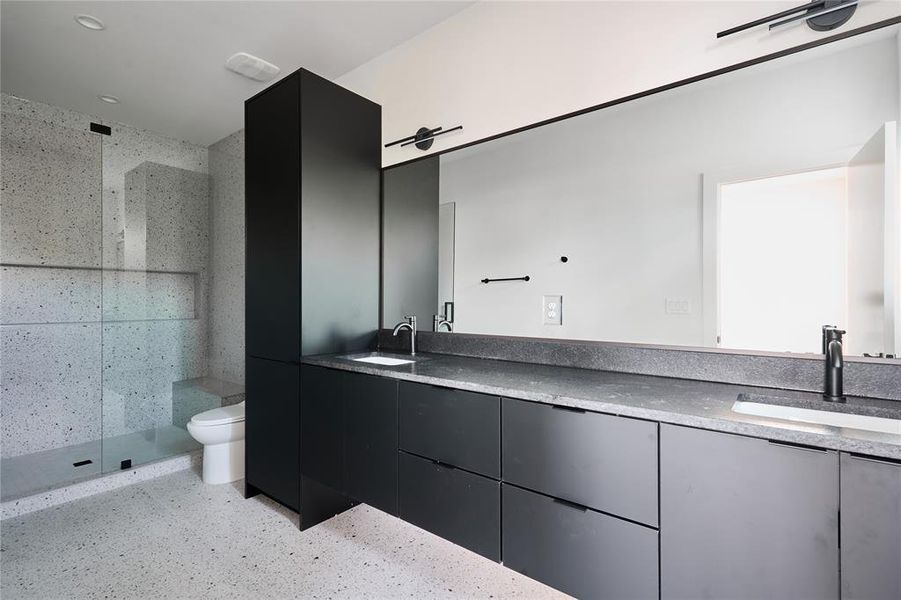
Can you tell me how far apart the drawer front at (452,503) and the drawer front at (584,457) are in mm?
149

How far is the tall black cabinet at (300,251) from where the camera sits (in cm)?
→ 224

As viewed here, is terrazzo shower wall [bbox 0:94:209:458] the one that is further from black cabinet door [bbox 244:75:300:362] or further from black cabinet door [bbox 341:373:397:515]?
black cabinet door [bbox 341:373:397:515]

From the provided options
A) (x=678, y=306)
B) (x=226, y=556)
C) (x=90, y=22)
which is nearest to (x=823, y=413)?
(x=678, y=306)

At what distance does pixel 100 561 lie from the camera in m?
1.93

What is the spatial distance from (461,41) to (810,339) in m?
2.08

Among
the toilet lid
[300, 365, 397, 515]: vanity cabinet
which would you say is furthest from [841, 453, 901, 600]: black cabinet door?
the toilet lid

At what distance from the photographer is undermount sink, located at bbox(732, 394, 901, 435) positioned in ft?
3.81

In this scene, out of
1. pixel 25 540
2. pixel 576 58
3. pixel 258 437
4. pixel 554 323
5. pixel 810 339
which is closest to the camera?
pixel 810 339

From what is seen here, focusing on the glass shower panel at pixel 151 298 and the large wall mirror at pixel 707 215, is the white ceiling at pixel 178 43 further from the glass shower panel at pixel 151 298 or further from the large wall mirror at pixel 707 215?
the large wall mirror at pixel 707 215

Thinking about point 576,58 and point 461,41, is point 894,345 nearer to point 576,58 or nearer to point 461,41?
point 576,58

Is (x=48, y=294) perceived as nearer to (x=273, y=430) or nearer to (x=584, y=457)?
(x=273, y=430)

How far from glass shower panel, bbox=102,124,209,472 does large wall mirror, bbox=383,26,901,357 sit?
2.46 meters

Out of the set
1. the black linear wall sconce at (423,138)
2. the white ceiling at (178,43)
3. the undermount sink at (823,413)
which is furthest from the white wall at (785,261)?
the white ceiling at (178,43)

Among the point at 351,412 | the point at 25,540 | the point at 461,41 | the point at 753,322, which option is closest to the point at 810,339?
the point at 753,322
